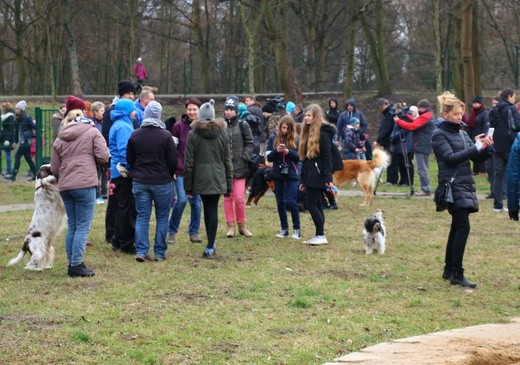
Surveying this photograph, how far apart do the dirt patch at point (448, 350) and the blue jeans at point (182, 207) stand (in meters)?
5.47

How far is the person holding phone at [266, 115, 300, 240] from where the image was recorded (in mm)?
13641

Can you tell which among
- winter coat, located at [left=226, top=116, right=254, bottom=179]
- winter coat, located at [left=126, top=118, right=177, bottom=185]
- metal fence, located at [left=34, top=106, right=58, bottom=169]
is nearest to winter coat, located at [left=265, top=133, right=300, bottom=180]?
winter coat, located at [left=226, top=116, right=254, bottom=179]

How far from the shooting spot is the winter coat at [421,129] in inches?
798

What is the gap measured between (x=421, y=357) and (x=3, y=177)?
61.6 ft

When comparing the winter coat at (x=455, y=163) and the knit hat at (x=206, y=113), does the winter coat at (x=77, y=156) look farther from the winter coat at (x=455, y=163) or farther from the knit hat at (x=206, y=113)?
the winter coat at (x=455, y=163)

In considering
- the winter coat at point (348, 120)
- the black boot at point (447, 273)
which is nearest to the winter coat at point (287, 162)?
the black boot at point (447, 273)

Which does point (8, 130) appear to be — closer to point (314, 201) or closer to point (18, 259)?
point (314, 201)

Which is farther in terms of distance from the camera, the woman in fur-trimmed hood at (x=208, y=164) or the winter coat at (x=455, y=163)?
the woman in fur-trimmed hood at (x=208, y=164)

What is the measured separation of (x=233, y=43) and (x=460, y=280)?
3854 centimetres

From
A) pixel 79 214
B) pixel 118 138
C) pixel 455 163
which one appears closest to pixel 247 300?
pixel 79 214

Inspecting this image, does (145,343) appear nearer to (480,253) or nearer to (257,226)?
(480,253)

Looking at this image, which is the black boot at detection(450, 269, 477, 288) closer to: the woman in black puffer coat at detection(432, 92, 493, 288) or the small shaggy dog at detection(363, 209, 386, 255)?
the woman in black puffer coat at detection(432, 92, 493, 288)

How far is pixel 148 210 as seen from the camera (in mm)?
→ 11648

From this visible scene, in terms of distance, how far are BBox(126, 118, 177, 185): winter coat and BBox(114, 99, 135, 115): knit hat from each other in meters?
0.62
